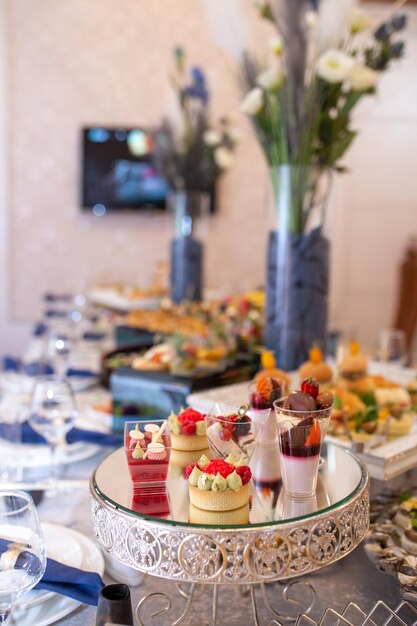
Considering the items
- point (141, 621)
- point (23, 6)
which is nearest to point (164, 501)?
point (141, 621)

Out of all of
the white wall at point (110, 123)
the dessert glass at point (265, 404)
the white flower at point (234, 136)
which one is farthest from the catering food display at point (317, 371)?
the white wall at point (110, 123)

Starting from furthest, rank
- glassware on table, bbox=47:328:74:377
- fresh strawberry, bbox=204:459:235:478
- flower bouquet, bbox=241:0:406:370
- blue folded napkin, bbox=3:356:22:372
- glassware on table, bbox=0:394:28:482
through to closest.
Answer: blue folded napkin, bbox=3:356:22:372 → glassware on table, bbox=47:328:74:377 → flower bouquet, bbox=241:0:406:370 → glassware on table, bbox=0:394:28:482 → fresh strawberry, bbox=204:459:235:478

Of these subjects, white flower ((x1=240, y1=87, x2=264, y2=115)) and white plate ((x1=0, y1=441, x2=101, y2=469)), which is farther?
white flower ((x1=240, y1=87, x2=264, y2=115))

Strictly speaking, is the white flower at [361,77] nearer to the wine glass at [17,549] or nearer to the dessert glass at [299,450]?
the dessert glass at [299,450]

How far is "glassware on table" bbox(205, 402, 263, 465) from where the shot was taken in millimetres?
1187

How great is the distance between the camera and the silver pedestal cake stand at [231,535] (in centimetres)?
99

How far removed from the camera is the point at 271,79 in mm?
2141

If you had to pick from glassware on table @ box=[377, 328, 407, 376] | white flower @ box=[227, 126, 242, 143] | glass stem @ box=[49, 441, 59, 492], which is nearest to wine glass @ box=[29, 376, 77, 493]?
glass stem @ box=[49, 441, 59, 492]

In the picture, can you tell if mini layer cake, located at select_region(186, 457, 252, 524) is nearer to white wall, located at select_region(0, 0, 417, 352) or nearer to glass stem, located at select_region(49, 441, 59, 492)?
glass stem, located at select_region(49, 441, 59, 492)

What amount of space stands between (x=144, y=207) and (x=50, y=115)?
3.55 feet

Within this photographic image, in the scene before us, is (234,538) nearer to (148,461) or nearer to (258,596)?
(148,461)

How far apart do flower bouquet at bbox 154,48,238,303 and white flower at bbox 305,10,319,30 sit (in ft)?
5.72

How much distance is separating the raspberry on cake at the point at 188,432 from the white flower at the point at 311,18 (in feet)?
→ 4.33

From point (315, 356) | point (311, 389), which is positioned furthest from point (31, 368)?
point (311, 389)
